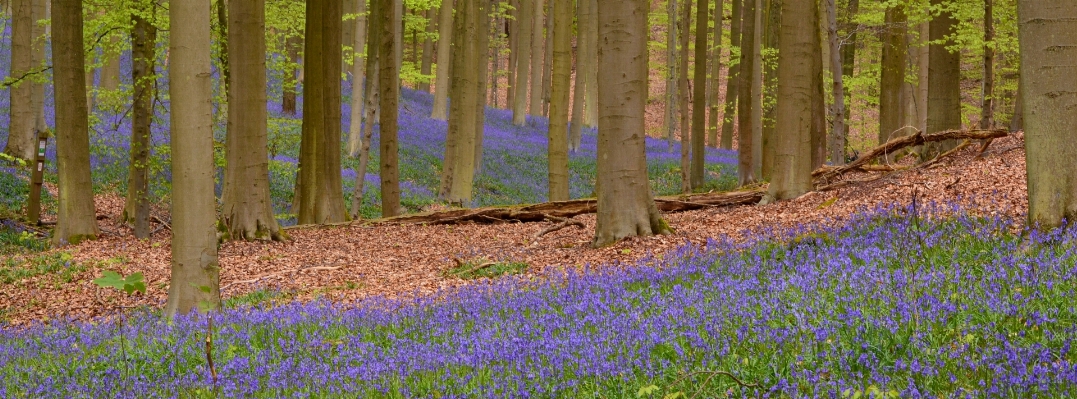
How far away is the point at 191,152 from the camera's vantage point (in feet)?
25.9

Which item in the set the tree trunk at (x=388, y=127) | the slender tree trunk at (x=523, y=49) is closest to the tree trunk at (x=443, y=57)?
the slender tree trunk at (x=523, y=49)

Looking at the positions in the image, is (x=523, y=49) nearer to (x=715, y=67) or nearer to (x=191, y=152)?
(x=715, y=67)

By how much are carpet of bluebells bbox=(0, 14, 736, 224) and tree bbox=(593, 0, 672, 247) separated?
985 cm

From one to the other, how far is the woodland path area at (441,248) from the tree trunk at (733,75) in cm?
1097

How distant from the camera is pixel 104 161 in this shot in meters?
24.0

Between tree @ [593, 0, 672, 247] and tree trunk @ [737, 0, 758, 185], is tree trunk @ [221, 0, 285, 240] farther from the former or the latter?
tree trunk @ [737, 0, 758, 185]

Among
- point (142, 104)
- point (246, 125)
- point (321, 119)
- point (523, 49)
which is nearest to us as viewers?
point (246, 125)

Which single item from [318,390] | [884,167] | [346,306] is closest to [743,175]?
[884,167]

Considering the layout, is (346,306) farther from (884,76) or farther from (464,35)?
(884,76)

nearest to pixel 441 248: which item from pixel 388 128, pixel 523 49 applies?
pixel 388 128

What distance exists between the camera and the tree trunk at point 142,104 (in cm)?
1512

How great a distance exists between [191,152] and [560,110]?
36.2 feet

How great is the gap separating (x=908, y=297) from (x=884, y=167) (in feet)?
38.7

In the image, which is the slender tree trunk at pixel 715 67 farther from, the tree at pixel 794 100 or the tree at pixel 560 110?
the tree at pixel 794 100
